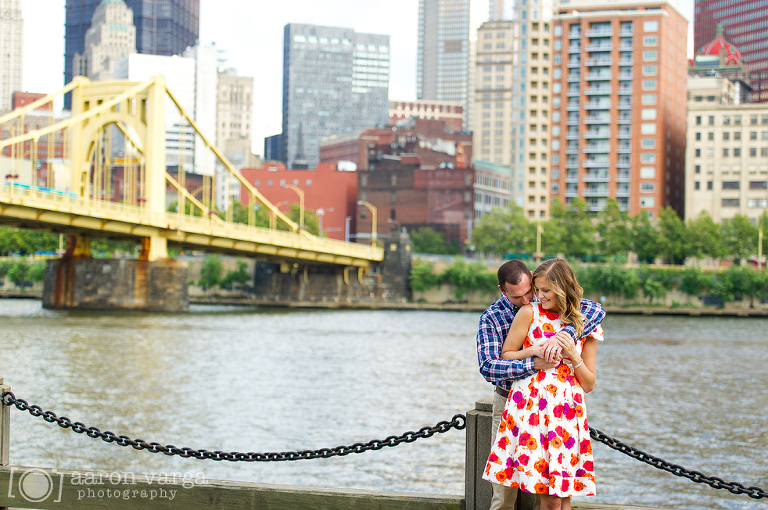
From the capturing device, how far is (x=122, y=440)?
8156 millimetres

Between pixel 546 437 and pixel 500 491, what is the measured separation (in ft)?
1.79

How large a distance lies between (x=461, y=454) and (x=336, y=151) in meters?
152

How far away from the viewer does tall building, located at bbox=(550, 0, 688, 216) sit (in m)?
119

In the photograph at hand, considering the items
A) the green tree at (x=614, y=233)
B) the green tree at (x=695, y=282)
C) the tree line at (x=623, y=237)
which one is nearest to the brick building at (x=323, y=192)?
the tree line at (x=623, y=237)

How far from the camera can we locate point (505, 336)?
23.1 feet

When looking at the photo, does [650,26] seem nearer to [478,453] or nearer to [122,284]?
[122,284]

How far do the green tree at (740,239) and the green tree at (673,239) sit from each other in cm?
379

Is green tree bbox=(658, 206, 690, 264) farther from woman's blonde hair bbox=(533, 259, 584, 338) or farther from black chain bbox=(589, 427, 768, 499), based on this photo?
woman's blonde hair bbox=(533, 259, 584, 338)

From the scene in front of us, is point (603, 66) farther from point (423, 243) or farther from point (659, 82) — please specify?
point (423, 243)

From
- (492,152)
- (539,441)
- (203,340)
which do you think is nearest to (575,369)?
(539,441)

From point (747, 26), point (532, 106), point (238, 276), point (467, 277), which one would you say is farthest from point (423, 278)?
point (747, 26)

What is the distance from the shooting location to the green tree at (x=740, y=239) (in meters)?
95.4

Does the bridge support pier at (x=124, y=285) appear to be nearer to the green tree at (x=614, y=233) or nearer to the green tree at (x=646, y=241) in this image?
the green tree at (x=614, y=233)

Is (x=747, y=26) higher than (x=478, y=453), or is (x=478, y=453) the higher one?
(x=747, y=26)
